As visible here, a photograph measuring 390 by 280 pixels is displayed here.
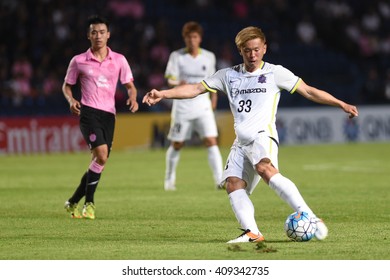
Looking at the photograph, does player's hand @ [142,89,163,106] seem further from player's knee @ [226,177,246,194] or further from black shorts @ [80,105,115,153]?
black shorts @ [80,105,115,153]

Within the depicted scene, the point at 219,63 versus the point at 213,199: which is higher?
the point at 219,63

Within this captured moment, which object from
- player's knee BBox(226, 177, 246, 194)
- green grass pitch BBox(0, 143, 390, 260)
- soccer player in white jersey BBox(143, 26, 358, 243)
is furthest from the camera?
player's knee BBox(226, 177, 246, 194)

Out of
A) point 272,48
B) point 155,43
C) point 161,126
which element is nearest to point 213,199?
point 161,126

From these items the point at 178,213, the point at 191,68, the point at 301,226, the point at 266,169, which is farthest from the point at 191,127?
the point at 301,226

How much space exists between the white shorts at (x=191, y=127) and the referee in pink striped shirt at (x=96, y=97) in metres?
3.98

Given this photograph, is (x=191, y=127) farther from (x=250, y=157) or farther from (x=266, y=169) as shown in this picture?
(x=266, y=169)

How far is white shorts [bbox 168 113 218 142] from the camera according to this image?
672 inches

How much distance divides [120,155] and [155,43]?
17.4 feet

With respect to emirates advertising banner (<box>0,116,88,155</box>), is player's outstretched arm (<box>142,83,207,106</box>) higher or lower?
higher

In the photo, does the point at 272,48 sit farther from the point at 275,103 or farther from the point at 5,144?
the point at 275,103

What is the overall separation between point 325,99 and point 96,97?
3.94 meters

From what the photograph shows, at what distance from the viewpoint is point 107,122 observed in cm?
1302

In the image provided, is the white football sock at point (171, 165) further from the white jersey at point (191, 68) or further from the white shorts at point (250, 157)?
the white shorts at point (250, 157)

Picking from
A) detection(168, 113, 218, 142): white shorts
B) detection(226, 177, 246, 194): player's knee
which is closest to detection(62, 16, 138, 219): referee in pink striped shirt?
detection(226, 177, 246, 194): player's knee
